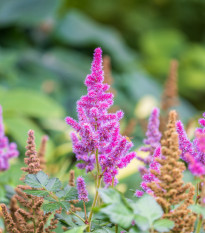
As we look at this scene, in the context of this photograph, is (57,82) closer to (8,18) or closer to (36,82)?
(36,82)

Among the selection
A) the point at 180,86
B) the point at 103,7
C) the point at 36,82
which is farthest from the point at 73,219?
the point at 103,7

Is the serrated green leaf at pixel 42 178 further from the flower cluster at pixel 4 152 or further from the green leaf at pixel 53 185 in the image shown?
the flower cluster at pixel 4 152

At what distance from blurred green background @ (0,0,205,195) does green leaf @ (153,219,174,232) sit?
937mm

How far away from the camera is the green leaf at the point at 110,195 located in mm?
593

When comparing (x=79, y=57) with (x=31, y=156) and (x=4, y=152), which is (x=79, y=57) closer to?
(x=4, y=152)

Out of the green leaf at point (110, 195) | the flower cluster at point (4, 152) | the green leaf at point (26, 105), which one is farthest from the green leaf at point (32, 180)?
the green leaf at point (26, 105)

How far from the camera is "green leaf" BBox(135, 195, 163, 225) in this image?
22.8 inches

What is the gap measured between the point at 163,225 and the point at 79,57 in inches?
188

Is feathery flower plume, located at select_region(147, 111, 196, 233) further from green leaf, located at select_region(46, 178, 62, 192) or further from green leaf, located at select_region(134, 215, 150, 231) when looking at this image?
green leaf, located at select_region(46, 178, 62, 192)

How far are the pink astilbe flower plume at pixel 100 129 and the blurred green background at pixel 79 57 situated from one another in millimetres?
780

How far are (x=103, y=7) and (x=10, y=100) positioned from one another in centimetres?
480

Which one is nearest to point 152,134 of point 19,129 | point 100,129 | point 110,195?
point 100,129

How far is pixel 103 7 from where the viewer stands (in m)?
7.15

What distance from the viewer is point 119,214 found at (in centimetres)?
57
